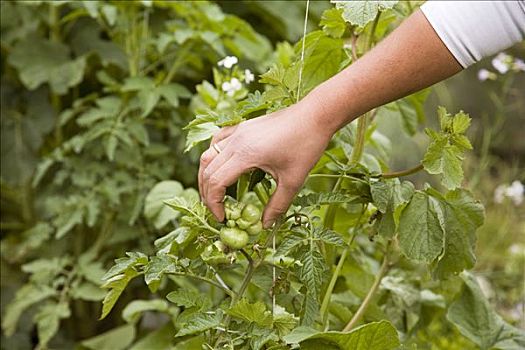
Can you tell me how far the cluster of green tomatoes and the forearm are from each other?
0.15 m

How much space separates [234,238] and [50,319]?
0.92 meters

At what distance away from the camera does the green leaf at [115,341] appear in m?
1.85

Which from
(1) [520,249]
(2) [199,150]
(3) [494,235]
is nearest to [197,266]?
(2) [199,150]

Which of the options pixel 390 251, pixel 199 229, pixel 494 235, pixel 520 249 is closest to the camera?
pixel 199 229

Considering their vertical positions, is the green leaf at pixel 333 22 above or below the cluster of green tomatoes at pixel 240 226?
above

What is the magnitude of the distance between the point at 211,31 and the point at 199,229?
84 centimetres

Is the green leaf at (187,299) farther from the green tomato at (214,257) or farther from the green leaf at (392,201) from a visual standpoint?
the green leaf at (392,201)

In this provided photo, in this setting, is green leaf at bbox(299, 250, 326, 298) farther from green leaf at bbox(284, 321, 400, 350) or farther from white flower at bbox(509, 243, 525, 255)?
white flower at bbox(509, 243, 525, 255)

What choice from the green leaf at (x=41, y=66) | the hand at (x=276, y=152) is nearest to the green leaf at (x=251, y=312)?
the hand at (x=276, y=152)

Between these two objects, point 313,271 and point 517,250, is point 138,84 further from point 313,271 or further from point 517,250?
point 517,250

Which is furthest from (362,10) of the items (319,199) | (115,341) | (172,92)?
(115,341)

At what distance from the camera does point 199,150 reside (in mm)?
1722

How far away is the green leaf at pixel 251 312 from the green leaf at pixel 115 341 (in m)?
0.83

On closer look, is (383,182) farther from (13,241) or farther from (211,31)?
(13,241)
